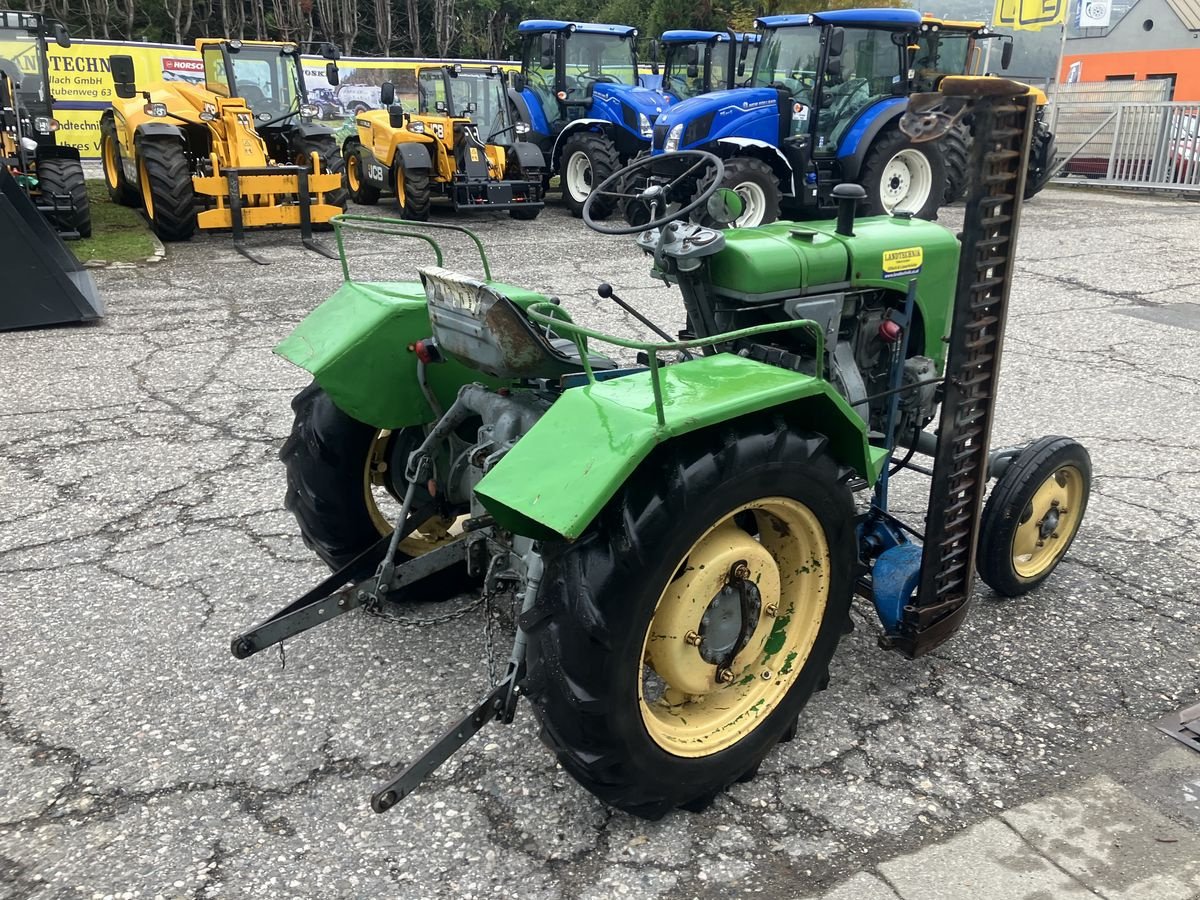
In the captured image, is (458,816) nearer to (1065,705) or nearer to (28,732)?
(28,732)

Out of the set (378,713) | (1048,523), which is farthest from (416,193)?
(378,713)

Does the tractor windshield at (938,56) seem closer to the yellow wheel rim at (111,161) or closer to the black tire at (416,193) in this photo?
the black tire at (416,193)

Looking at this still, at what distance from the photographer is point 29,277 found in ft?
22.5

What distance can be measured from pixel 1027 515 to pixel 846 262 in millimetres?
1067

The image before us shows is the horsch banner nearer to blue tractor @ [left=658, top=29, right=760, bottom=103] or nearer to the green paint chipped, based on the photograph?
blue tractor @ [left=658, top=29, right=760, bottom=103]

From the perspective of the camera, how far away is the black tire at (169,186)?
9797mm

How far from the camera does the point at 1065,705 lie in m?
2.79

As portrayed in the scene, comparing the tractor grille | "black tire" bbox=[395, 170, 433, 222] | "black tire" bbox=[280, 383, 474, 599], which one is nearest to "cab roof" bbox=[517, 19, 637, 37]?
"black tire" bbox=[395, 170, 433, 222]

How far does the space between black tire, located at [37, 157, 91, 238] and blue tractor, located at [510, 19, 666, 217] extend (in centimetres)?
601

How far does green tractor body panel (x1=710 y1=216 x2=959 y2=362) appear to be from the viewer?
2.90 m

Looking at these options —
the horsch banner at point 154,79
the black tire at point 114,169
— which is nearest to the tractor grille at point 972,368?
the black tire at point 114,169

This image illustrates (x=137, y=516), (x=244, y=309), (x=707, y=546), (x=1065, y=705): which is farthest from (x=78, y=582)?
(x=244, y=309)

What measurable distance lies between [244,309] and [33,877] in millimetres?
6167

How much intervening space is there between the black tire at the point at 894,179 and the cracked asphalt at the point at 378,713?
693cm
